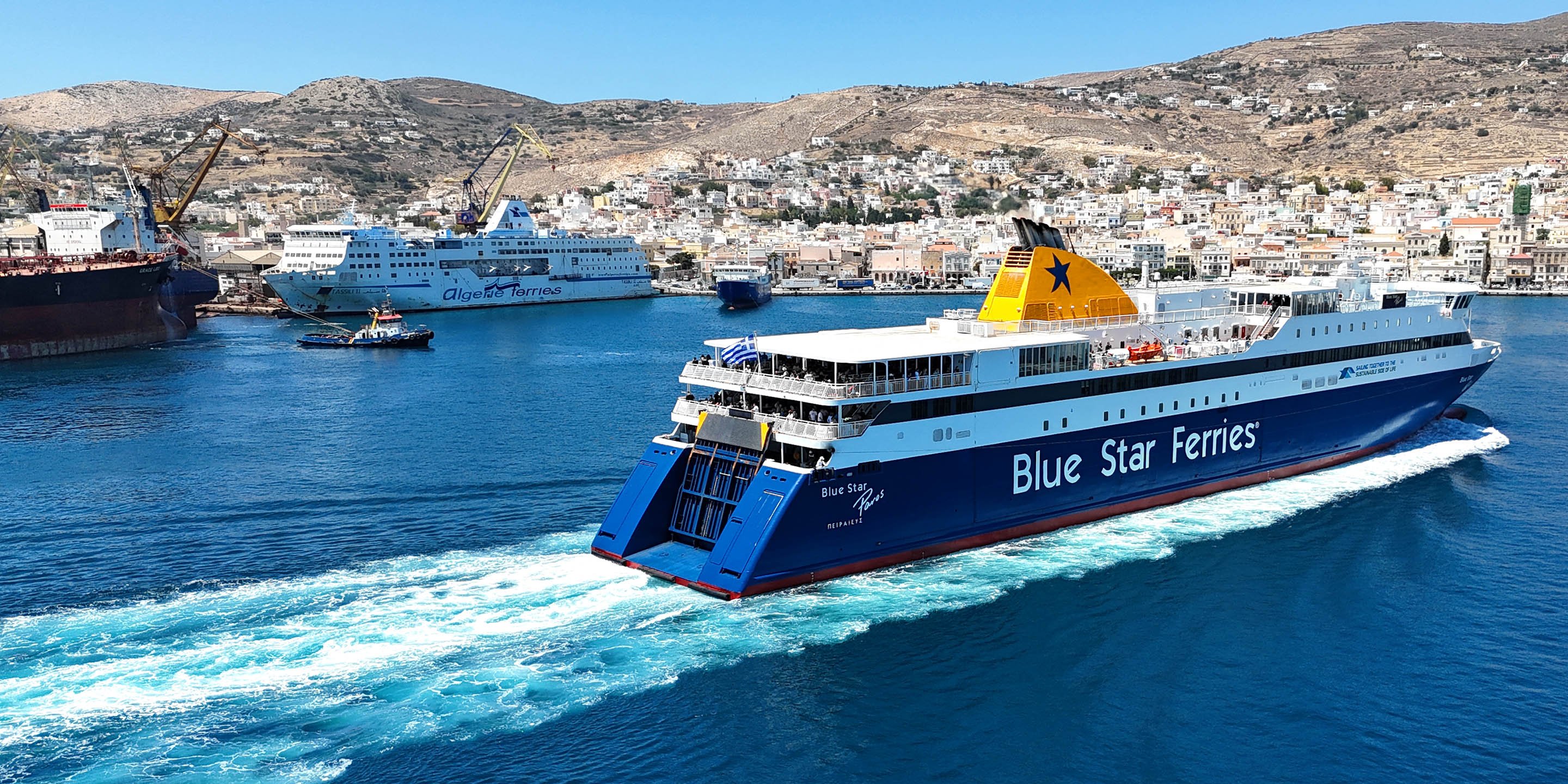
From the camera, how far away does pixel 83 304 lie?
5544 centimetres

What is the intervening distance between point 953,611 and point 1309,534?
29.6ft

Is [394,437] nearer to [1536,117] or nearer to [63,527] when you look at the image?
[63,527]

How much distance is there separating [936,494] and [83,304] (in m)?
51.4

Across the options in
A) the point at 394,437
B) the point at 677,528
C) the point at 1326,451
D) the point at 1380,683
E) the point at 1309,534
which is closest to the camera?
the point at 1380,683

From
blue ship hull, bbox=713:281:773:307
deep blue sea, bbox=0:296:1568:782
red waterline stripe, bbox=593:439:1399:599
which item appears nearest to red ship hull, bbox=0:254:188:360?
deep blue sea, bbox=0:296:1568:782

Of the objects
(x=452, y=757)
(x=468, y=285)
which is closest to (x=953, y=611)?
(x=452, y=757)

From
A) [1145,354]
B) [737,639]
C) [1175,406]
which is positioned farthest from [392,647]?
[1175,406]

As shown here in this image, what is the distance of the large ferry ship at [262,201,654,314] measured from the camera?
81688 millimetres

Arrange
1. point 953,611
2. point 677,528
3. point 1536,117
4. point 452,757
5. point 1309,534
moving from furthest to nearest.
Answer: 1. point 1536,117
2. point 1309,534
3. point 677,528
4. point 953,611
5. point 452,757

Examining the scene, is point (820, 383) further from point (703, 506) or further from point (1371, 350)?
point (1371, 350)

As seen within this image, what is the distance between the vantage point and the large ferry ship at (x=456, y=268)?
8169cm

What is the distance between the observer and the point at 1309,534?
908 inches

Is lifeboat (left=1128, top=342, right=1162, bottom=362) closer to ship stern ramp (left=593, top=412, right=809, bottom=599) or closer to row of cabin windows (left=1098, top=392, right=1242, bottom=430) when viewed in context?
row of cabin windows (left=1098, top=392, right=1242, bottom=430)

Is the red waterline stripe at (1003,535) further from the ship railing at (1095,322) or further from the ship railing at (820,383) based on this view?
the ship railing at (1095,322)
